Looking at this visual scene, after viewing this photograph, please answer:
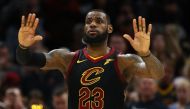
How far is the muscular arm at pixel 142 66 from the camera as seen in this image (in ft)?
23.4

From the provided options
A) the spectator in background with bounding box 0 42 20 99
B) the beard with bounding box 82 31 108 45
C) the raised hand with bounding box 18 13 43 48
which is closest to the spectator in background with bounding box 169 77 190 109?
the spectator in background with bounding box 0 42 20 99

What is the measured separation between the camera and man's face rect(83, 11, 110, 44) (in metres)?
7.37

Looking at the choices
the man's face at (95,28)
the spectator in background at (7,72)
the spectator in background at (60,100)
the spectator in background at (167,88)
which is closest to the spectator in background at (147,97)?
the spectator in background at (167,88)

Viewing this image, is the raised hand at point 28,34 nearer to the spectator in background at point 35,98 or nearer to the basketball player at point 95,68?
the basketball player at point 95,68

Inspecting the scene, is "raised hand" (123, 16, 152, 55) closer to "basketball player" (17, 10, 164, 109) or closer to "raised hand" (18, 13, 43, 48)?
"basketball player" (17, 10, 164, 109)

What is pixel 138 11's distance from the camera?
13.1m

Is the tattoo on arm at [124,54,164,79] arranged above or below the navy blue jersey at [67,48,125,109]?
above

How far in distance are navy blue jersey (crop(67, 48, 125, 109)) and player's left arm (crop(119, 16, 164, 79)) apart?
0.13 meters

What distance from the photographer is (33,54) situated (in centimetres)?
730

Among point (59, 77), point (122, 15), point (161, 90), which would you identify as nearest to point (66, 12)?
point (122, 15)

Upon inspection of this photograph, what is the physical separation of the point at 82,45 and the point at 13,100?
8.57 ft

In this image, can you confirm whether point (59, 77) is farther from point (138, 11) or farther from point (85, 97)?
point (85, 97)

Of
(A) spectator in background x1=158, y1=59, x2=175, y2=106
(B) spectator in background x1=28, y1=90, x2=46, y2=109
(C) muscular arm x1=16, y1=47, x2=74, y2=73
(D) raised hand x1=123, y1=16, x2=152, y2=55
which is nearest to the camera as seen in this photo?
(D) raised hand x1=123, y1=16, x2=152, y2=55

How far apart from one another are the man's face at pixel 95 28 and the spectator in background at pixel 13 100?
2360 mm
